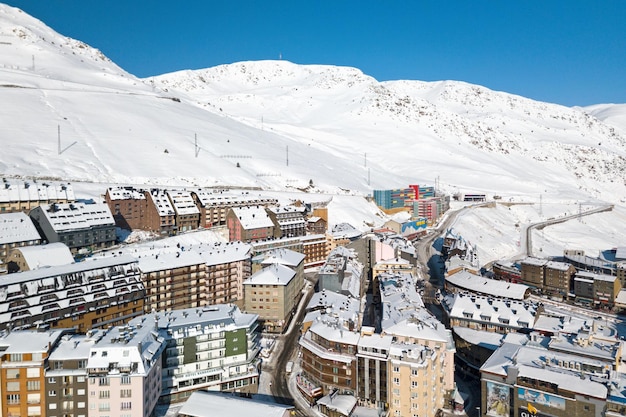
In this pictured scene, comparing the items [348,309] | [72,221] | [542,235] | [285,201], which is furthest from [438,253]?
[72,221]

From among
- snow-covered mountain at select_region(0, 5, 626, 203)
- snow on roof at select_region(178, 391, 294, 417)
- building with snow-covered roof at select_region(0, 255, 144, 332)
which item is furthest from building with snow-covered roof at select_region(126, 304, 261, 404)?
snow-covered mountain at select_region(0, 5, 626, 203)

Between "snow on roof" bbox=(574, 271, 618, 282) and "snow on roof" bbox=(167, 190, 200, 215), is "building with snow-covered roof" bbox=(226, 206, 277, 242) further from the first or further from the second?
"snow on roof" bbox=(574, 271, 618, 282)

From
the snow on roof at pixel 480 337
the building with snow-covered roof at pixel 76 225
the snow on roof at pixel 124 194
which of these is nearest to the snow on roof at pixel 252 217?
the snow on roof at pixel 124 194

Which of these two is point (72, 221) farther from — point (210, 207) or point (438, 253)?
point (438, 253)

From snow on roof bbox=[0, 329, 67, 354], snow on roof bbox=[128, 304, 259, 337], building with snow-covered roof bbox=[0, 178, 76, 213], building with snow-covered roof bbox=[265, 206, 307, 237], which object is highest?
building with snow-covered roof bbox=[0, 178, 76, 213]

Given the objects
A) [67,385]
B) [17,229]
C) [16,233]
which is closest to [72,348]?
[67,385]

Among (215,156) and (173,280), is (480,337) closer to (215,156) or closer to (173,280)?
(173,280)
